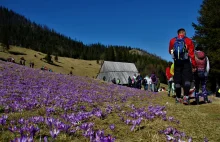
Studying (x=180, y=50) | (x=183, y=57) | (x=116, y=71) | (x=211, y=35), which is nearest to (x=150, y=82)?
(x=211, y=35)

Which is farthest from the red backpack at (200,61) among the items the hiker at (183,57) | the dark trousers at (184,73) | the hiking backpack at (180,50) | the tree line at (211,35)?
the tree line at (211,35)

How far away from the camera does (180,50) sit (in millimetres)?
9281

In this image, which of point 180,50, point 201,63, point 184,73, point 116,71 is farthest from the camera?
point 116,71

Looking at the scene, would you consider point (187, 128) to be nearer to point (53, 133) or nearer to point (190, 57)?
point (53, 133)

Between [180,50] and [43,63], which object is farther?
[43,63]

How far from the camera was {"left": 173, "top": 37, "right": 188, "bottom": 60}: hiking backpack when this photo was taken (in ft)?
30.5

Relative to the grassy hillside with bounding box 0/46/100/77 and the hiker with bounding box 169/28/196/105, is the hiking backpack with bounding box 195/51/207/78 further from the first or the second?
the grassy hillside with bounding box 0/46/100/77

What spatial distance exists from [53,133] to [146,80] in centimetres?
2946

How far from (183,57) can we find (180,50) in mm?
320

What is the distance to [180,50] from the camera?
30.5ft

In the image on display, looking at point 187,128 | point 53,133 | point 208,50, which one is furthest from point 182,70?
point 208,50

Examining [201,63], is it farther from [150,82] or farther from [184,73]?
[150,82]

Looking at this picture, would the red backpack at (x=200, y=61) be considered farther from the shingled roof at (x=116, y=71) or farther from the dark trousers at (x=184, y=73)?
the shingled roof at (x=116, y=71)

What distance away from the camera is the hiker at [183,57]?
9.34 metres
